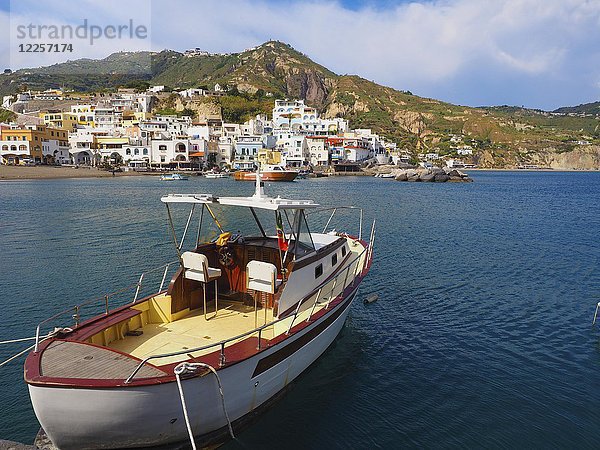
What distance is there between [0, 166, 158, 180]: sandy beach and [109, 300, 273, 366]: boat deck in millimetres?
76807

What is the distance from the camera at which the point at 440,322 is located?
45.5ft

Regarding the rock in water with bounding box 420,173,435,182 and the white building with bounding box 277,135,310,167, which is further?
the white building with bounding box 277,135,310,167

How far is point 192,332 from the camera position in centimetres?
907

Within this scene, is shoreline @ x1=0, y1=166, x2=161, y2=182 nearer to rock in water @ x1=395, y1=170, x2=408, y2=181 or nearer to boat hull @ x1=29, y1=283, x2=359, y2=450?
rock in water @ x1=395, y1=170, x2=408, y2=181

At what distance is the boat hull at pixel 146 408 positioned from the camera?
19.4ft

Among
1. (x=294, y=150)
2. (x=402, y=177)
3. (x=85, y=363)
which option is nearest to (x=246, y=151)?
(x=294, y=150)

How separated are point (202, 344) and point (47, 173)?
273 ft

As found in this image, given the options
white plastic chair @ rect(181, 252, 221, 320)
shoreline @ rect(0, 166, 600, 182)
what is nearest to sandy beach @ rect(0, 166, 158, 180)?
shoreline @ rect(0, 166, 600, 182)

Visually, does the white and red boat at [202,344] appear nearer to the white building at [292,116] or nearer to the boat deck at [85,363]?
the boat deck at [85,363]

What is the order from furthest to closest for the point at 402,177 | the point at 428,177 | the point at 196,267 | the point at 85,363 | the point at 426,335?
the point at 402,177 → the point at 428,177 → the point at 426,335 → the point at 196,267 → the point at 85,363

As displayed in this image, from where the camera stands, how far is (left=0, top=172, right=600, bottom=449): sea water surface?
27.9 feet

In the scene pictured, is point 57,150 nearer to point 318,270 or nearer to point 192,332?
point 318,270

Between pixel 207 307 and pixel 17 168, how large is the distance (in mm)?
85244

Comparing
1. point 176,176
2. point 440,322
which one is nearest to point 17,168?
point 176,176
